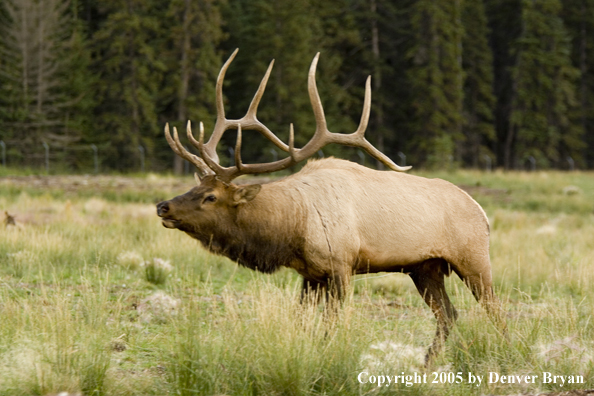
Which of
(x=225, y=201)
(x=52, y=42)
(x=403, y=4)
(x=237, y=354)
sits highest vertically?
(x=403, y=4)

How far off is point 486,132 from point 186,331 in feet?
151

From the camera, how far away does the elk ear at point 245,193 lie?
6.35 metres

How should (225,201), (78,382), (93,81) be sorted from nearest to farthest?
(78,382) < (225,201) < (93,81)

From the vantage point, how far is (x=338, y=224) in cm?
618

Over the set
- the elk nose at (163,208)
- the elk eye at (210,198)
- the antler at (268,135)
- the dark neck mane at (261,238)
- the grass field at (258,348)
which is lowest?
the grass field at (258,348)

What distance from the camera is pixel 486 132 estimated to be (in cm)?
4862

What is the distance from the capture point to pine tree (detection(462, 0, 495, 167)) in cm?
4872

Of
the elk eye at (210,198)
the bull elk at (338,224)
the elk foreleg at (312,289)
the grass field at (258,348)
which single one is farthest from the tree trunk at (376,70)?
the elk eye at (210,198)

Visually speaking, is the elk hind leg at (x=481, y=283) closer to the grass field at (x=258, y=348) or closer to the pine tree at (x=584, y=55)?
the grass field at (x=258, y=348)

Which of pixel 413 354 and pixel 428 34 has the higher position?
pixel 428 34

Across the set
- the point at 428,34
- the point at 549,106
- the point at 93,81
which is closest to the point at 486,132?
the point at 549,106

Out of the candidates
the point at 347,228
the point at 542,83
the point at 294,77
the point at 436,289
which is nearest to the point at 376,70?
the point at 294,77

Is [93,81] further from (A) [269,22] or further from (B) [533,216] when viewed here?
(B) [533,216]

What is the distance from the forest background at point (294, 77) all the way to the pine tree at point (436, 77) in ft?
0.30
